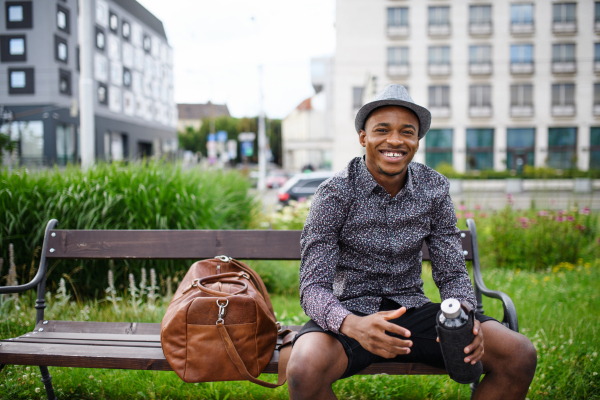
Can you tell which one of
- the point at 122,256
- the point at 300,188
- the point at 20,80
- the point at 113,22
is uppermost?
the point at 113,22

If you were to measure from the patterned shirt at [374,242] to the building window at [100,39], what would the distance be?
34.0 metres

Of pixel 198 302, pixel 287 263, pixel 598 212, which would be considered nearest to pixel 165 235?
pixel 198 302

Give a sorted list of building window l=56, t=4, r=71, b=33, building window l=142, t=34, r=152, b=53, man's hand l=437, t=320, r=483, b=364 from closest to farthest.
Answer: man's hand l=437, t=320, r=483, b=364
building window l=56, t=4, r=71, b=33
building window l=142, t=34, r=152, b=53

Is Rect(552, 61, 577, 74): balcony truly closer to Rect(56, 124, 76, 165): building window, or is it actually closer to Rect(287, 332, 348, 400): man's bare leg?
Rect(56, 124, 76, 165): building window

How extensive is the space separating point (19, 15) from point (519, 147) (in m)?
34.8

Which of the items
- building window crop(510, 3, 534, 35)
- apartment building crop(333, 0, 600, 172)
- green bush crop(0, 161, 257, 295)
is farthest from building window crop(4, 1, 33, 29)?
building window crop(510, 3, 534, 35)

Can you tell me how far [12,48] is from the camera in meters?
24.7

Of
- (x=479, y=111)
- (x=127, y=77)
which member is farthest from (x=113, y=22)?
(x=479, y=111)

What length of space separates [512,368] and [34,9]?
29.4 meters

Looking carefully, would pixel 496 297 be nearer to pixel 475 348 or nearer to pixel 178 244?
pixel 475 348

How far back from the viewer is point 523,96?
35031 millimetres

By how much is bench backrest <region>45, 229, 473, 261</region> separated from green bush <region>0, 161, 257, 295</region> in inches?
54.4

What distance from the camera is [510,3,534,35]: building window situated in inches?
1347

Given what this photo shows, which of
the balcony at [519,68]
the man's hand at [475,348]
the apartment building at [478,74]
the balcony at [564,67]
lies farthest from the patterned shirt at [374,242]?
the balcony at [564,67]
